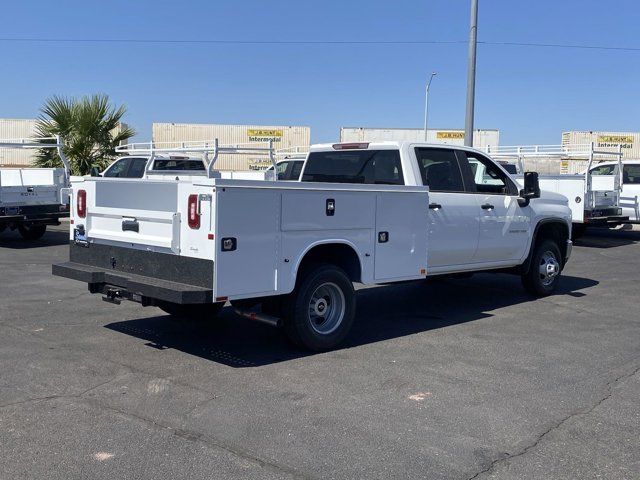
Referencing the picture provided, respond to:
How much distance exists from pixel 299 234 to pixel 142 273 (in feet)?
4.99

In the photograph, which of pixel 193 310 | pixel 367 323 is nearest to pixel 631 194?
pixel 367 323

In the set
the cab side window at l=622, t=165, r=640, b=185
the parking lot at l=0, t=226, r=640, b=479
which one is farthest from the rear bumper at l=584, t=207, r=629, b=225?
the parking lot at l=0, t=226, r=640, b=479

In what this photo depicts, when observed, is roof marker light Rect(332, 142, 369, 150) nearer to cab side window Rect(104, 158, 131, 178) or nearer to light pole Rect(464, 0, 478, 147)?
light pole Rect(464, 0, 478, 147)

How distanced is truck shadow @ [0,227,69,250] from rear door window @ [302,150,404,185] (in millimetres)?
8753

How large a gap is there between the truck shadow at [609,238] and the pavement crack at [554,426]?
1226 centimetres

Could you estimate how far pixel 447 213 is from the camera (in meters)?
8.23

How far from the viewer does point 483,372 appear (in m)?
6.33

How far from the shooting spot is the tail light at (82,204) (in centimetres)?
711

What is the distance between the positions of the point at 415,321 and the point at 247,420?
3.87 metres

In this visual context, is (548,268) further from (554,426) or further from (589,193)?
(589,193)

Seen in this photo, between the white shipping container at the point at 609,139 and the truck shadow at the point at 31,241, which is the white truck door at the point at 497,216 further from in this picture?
the white shipping container at the point at 609,139

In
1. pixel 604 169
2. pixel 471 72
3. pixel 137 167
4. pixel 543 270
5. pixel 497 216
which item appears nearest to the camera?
pixel 497 216

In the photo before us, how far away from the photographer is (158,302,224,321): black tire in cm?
759

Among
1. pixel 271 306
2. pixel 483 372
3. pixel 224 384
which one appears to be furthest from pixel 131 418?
pixel 483 372
